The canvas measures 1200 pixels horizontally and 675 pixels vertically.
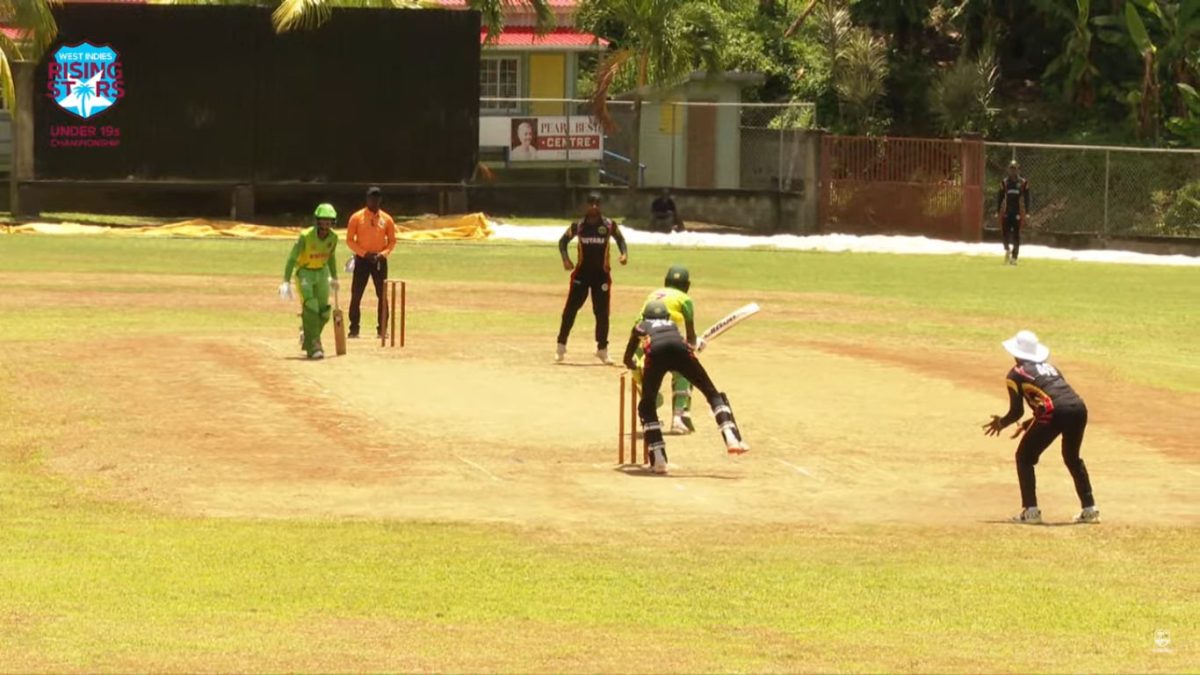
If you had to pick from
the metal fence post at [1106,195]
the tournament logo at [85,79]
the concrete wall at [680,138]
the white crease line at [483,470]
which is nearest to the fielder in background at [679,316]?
the white crease line at [483,470]

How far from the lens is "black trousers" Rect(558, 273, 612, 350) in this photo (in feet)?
89.7

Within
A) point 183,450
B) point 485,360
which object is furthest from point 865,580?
point 485,360

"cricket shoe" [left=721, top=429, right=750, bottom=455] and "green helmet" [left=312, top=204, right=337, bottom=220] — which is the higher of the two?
"green helmet" [left=312, top=204, right=337, bottom=220]

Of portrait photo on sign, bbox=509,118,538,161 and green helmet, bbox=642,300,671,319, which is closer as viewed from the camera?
green helmet, bbox=642,300,671,319

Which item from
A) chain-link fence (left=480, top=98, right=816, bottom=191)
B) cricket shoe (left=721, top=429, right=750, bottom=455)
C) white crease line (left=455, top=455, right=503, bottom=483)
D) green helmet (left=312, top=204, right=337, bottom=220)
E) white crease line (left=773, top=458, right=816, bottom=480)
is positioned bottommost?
white crease line (left=773, top=458, right=816, bottom=480)

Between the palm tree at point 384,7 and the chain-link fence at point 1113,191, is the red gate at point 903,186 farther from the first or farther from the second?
the palm tree at point 384,7

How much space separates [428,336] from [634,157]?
23909mm

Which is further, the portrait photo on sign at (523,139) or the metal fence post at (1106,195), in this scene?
the portrait photo on sign at (523,139)

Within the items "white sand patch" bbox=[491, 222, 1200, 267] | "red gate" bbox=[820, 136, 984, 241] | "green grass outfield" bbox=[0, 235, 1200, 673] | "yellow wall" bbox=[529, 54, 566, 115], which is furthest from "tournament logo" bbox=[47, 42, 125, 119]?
"green grass outfield" bbox=[0, 235, 1200, 673]

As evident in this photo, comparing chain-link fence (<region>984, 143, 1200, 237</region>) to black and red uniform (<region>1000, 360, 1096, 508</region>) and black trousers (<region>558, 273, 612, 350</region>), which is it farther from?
black and red uniform (<region>1000, 360, 1096, 508</region>)

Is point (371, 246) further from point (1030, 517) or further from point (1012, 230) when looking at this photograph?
point (1012, 230)

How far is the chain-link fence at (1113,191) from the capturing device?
50938mm

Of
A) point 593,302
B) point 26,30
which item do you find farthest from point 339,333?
point 26,30

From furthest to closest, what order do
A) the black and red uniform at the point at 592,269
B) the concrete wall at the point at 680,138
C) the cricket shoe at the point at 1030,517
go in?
the concrete wall at the point at 680,138, the black and red uniform at the point at 592,269, the cricket shoe at the point at 1030,517
